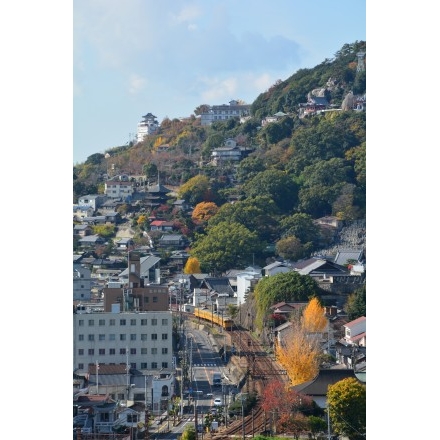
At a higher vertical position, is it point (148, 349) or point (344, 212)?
point (344, 212)

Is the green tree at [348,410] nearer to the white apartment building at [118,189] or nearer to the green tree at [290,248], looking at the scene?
the green tree at [290,248]

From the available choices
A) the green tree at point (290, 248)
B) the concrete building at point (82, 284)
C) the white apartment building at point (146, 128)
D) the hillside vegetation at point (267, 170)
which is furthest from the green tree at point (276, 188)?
the concrete building at point (82, 284)

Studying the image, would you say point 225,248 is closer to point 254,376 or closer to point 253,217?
point 253,217

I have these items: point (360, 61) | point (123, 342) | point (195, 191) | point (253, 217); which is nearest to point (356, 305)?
point (123, 342)

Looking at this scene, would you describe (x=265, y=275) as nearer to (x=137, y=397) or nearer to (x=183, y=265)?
(x=183, y=265)

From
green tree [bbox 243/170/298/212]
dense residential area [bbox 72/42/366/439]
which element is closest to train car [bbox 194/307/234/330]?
dense residential area [bbox 72/42/366/439]
